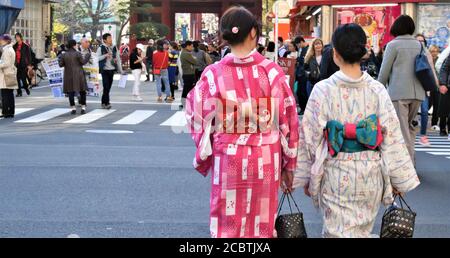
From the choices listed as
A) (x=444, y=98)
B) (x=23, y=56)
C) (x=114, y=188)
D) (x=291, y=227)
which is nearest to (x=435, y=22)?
(x=444, y=98)

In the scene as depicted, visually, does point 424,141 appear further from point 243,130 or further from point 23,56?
point 23,56

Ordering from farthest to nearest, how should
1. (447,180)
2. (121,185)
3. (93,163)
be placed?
(93,163)
(447,180)
(121,185)

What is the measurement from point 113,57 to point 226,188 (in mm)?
15491

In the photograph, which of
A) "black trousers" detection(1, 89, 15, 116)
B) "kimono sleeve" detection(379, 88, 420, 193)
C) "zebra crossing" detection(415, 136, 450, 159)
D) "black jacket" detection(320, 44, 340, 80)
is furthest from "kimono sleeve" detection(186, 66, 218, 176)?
"black trousers" detection(1, 89, 15, 116)

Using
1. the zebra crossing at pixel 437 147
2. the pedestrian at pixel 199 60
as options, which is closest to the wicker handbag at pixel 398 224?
the zebra crossing at pixel 437 147

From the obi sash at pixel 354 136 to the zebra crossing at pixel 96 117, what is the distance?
1135cm

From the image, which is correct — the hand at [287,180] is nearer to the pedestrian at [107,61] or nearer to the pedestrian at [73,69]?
the pedestrian at [73,69]

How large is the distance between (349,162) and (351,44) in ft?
2.22

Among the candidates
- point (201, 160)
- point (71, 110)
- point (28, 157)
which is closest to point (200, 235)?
point (201, 160)

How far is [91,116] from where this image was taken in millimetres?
18328

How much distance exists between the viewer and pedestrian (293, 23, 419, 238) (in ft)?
15.9

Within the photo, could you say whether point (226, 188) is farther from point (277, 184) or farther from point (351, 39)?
point (351, 39)

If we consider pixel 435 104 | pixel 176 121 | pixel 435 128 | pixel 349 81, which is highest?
pixel 349 81
